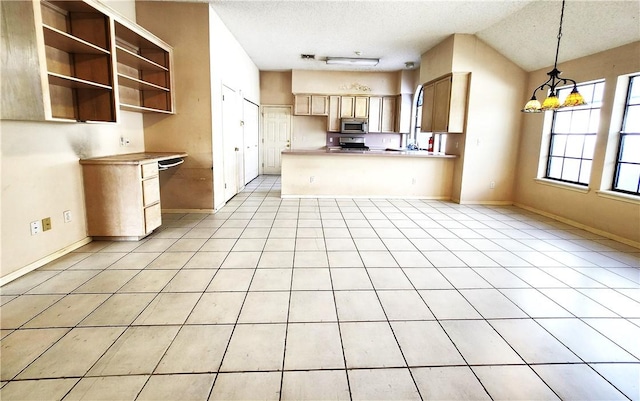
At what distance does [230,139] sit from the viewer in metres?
5.73

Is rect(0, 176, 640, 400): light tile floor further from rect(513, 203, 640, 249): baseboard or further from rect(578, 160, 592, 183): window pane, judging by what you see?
rect(578, 160, 592, 183): window pane

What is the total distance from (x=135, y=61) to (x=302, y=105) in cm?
514

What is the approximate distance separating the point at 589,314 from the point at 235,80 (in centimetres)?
602

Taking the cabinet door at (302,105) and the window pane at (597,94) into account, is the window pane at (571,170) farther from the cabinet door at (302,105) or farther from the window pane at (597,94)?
the cabinet door at (302,105)

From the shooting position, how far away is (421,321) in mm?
2098

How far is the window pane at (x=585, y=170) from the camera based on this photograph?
445cm

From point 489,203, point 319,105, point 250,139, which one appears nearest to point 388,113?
point 319,105

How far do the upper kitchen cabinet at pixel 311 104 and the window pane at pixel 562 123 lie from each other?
5.20 metres

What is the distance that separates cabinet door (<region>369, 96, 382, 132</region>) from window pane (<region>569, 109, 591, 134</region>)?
15.3 feet

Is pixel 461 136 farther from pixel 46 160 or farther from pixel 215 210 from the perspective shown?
pixel 46 160

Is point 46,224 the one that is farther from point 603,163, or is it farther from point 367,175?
point 603,163

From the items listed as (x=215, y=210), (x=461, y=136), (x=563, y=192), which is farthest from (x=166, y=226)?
(x=563, y=192)

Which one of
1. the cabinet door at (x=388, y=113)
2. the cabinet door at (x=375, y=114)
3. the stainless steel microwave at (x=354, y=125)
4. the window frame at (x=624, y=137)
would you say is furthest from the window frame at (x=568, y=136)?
the stainless steel microwave at (x=354, y=125)

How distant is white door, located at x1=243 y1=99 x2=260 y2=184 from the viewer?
23.8 ft
